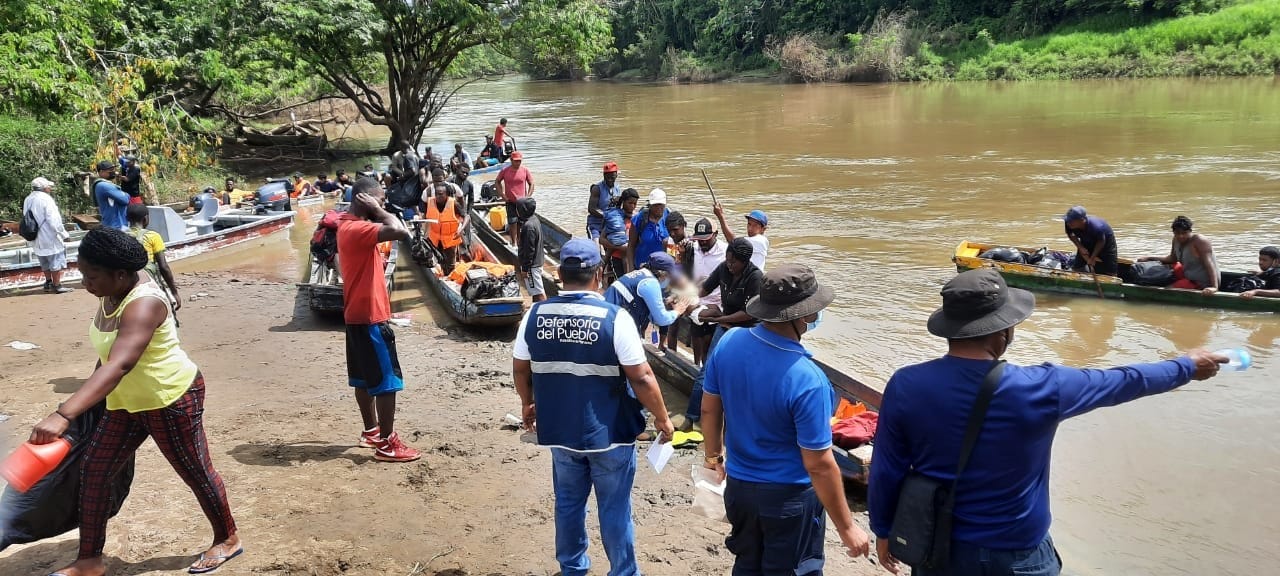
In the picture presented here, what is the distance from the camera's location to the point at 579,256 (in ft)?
12.2

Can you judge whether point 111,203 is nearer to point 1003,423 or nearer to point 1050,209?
point 1003,423

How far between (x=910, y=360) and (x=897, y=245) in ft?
20.0

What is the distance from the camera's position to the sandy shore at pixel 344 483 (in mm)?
4457

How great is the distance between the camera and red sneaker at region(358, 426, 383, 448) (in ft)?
19.0

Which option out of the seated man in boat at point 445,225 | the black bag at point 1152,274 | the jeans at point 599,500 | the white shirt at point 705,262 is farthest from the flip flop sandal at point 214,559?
the black bag at point 1152,274

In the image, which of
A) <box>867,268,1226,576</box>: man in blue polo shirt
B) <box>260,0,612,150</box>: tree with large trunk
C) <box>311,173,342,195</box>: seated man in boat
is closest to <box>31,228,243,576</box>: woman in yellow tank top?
<box>867,268,1226,576</box>: man in blue polo shirt

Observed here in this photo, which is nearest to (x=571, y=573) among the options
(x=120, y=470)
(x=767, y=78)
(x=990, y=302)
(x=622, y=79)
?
(x=120, y=470)

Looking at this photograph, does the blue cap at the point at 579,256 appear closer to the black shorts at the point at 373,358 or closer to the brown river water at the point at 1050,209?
the black shorts at the point at 373,358

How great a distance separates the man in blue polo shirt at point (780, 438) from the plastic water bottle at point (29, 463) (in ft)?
8.10

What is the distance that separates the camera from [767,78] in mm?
52062

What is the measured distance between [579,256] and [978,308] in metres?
1.66

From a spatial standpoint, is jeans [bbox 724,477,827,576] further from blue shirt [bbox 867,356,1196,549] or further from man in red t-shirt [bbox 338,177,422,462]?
man in red t-shirt [bbox 338,177,422,462]

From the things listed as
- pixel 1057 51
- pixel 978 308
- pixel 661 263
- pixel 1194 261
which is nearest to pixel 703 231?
pixel 661 263

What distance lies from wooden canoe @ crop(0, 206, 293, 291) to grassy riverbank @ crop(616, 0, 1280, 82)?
35.8 meters
